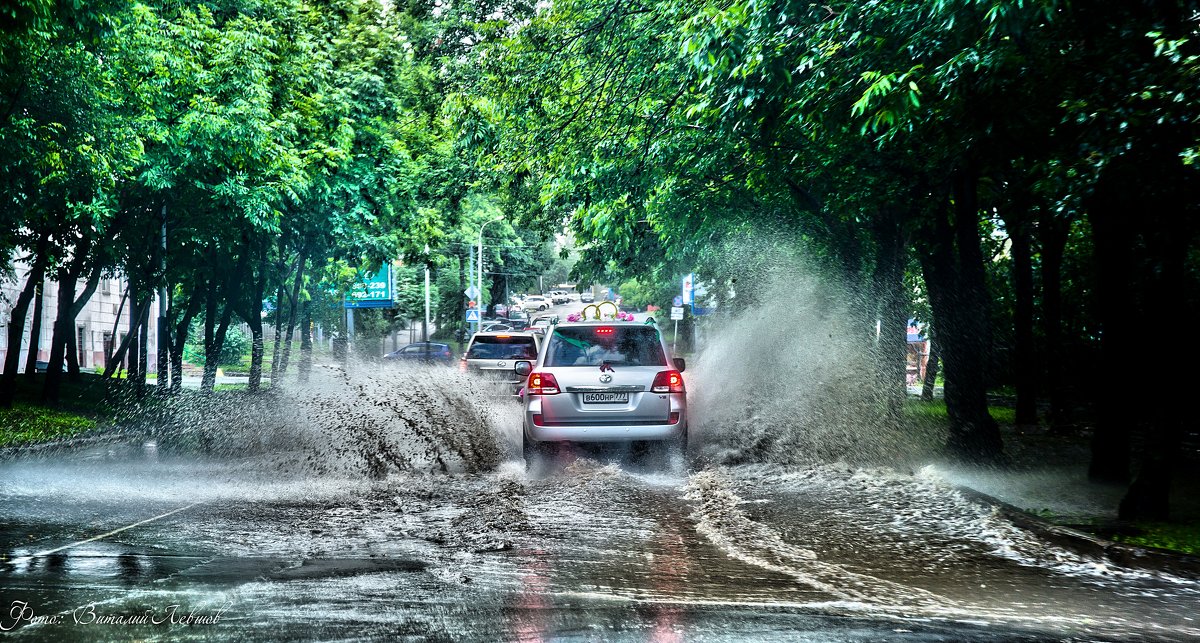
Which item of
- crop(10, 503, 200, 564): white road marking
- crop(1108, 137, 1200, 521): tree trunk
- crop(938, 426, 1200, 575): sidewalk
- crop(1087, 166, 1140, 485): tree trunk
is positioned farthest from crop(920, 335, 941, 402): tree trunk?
crop(10, 503, 200, 564): white road marking

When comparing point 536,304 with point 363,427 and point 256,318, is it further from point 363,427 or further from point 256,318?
point 363,427

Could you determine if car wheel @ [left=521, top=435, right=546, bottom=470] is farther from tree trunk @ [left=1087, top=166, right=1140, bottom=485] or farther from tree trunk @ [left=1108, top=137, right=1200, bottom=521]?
tree trunk @ [left=1087, top=166, right=1140, bottom=485]

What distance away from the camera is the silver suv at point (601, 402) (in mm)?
12102

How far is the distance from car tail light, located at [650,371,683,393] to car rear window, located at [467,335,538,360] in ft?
34.1

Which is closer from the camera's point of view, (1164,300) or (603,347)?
(1164,300)

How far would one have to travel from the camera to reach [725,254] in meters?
28.0

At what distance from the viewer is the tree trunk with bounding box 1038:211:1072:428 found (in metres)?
19.5

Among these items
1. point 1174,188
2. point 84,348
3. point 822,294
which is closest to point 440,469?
point 1174,188

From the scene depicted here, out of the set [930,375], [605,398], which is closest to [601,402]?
[605,398]

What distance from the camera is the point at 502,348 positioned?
22828 millimetres

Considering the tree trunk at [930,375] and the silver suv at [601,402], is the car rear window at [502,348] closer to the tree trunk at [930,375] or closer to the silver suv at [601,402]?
the silver suv at [601,402]

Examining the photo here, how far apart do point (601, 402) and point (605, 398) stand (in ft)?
0.21

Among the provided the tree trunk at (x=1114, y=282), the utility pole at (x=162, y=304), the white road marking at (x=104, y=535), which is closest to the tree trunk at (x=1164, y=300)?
the tree trunk at (x=1114, y=282)

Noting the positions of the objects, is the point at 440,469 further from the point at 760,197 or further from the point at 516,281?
the point at 516,281
